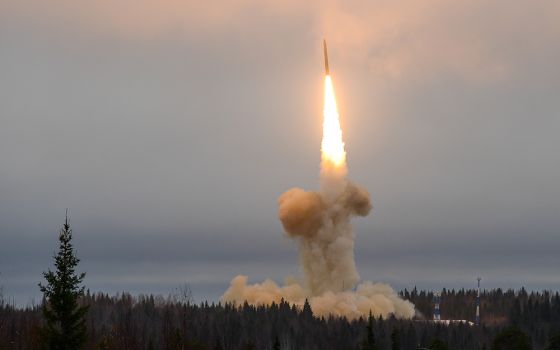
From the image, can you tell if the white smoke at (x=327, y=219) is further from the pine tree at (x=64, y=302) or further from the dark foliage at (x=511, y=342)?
the pine tree at (x=64, y=302)

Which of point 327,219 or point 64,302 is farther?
point 327,219

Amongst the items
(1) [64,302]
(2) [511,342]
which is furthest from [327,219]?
(1) [64,302]

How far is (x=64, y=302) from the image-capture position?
286 feet

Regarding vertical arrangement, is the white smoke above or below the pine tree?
above

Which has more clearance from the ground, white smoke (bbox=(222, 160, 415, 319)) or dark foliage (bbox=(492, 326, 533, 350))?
white smoke (bbox=(222, 160, 415, 319))

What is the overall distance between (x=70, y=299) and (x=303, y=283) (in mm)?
102014

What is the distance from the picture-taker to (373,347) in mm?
148875

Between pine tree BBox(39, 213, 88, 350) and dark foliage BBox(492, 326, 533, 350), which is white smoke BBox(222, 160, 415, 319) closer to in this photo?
dark foliage BBox(492, 326, 533, 350)

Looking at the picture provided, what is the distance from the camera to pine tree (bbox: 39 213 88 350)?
85.2 m

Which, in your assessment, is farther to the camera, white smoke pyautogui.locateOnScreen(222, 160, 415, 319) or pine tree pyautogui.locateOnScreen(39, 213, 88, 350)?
white smoke pyautogui.locateOnScreen(222, 160, 415, 319)

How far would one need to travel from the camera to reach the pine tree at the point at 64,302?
85.2 metres

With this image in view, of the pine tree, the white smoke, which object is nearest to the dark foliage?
the white smoke

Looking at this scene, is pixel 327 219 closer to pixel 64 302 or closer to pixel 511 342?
pixel 511 342

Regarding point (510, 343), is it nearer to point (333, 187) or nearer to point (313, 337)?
point (333, 187)
